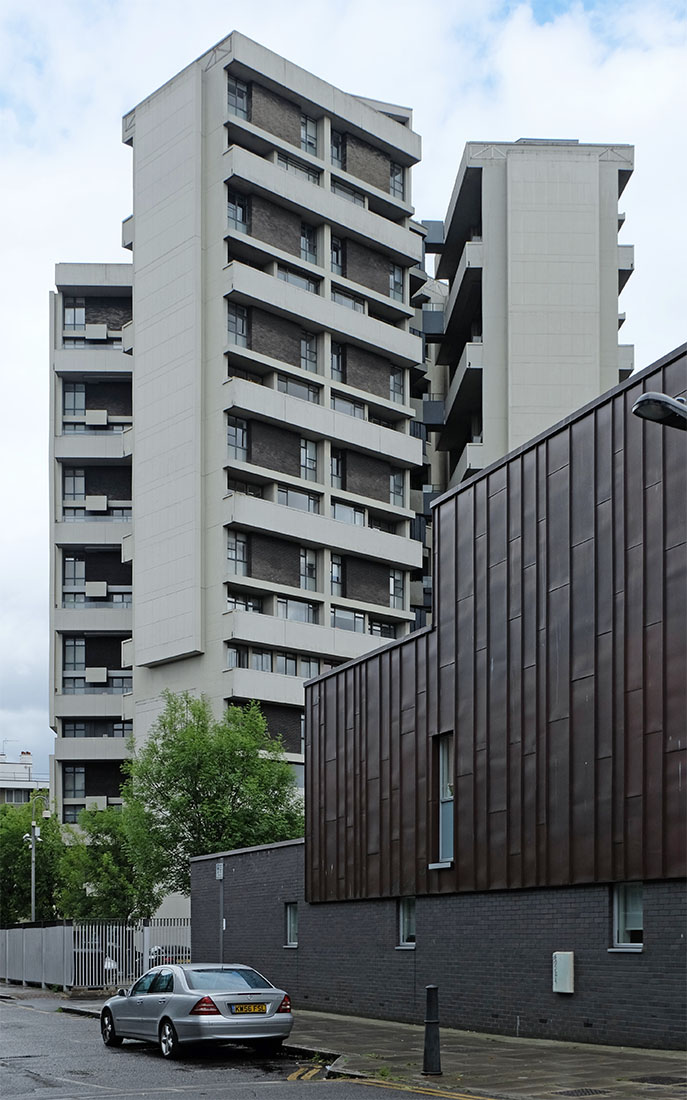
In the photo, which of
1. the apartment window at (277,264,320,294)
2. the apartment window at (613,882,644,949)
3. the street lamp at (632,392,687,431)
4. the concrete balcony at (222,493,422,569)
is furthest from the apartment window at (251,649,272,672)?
the street lamp at (632,392,687,431)

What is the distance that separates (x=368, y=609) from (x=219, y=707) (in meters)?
9.96

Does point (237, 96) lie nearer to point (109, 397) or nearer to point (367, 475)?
point (367, 475)

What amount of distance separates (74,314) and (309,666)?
1252 inches

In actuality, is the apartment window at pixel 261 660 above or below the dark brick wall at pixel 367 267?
below

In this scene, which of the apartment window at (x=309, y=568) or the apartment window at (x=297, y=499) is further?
the apartment window at (x=309, y=568)

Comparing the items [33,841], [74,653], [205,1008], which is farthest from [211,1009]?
[74,653]

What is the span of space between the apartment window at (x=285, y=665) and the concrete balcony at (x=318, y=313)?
16.0 metres

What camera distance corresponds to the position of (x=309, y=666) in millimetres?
64312

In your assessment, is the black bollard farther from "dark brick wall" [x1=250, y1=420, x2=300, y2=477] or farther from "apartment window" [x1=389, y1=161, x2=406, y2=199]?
"apartment window" [x1=389, y1=161, x2=406, y2=199]

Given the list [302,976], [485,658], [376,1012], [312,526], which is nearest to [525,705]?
[485,658]

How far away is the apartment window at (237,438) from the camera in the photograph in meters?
63.5

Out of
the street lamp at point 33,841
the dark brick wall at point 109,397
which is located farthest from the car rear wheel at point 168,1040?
the dark brick wall at point 109,397

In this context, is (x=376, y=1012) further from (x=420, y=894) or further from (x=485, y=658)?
(x=485, y=658)

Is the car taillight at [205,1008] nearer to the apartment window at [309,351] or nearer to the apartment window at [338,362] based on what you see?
the apartment window at [309,351]
